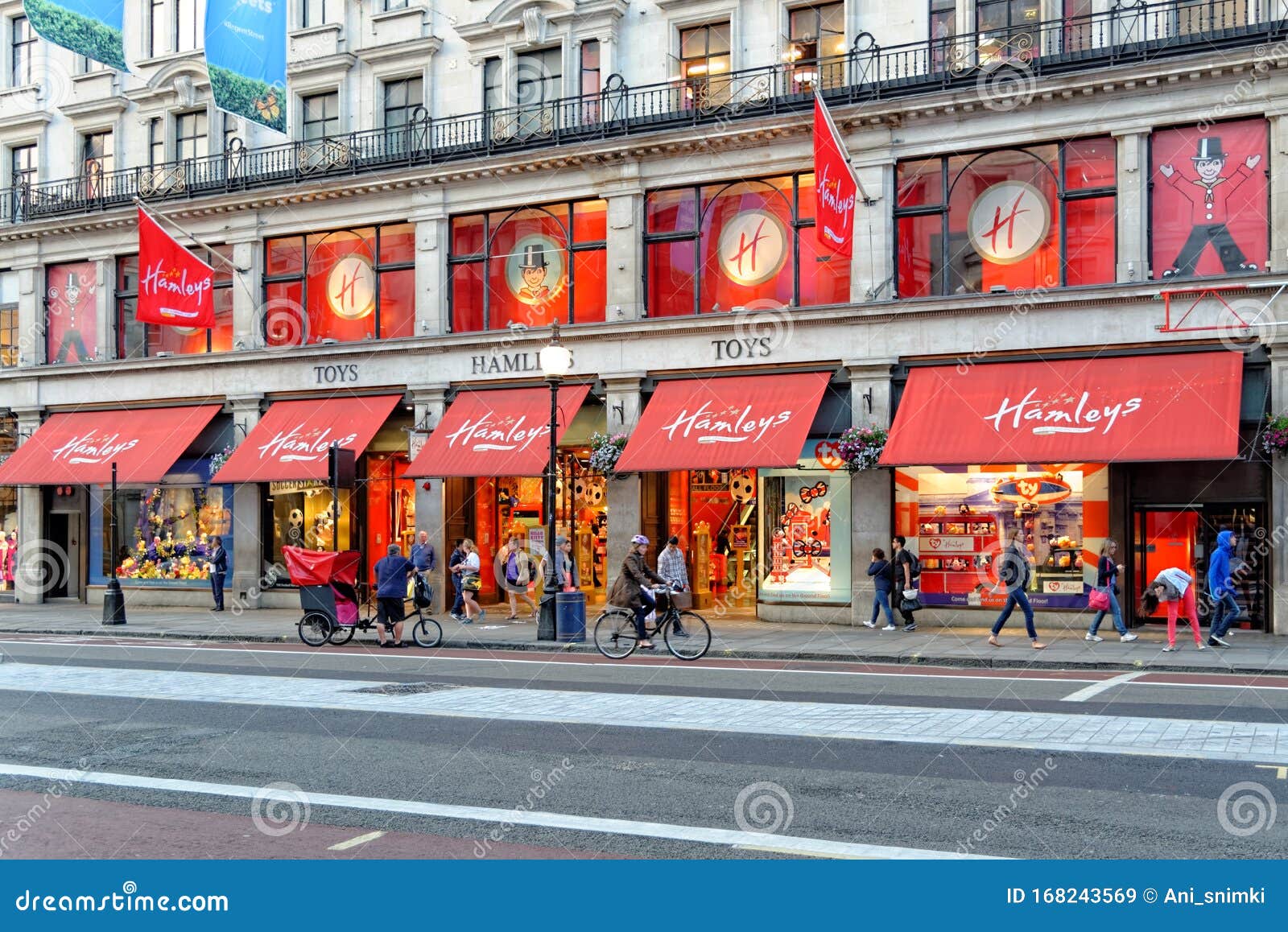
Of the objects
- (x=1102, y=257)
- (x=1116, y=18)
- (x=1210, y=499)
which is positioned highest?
(x=1116, y=18)

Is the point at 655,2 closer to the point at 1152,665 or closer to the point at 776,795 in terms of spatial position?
the point at 1152,665

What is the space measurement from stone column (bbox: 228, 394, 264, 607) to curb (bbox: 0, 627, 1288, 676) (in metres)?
6.65

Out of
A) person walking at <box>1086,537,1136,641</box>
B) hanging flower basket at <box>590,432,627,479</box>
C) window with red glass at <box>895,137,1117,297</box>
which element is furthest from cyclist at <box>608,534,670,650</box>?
window with red glass at <box>895,137,1117,297</box>

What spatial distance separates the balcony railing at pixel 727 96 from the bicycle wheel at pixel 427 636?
11485 millimetres

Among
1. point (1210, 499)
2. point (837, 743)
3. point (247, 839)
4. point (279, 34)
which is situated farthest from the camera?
point (279, 34)

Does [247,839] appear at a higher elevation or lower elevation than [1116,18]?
lower

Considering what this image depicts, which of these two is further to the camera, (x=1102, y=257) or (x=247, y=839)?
(x=1102, y=257)

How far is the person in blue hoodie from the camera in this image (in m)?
19.5

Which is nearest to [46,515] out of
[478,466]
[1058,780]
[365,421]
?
[365,421]

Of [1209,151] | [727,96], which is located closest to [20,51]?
[727,96]

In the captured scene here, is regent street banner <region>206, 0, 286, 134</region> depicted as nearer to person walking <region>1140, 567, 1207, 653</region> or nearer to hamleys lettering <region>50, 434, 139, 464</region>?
hamleys lettering <region>50, 434, 139, 464</region>

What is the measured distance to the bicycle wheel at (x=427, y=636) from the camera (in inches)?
850

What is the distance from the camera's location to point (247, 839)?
25.8 feet

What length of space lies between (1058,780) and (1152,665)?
9332 millimetres
